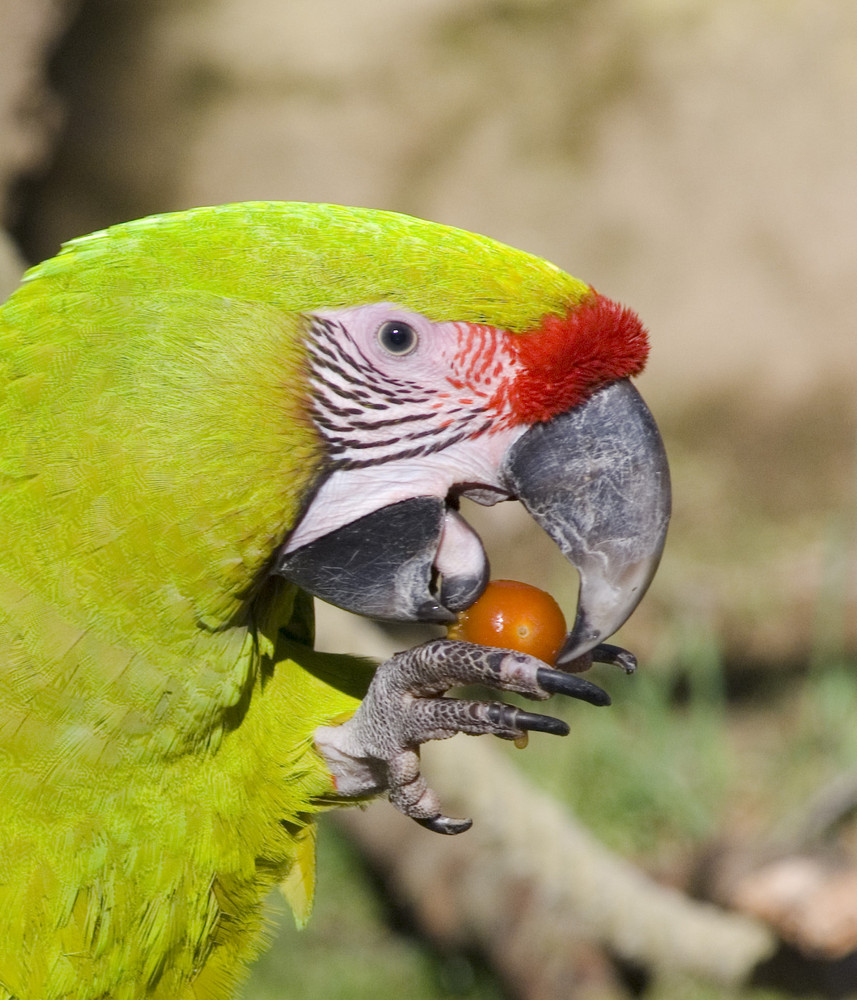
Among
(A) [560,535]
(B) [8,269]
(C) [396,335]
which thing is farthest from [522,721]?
(B) [8,269]

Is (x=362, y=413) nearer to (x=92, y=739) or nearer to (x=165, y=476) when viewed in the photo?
(x=165, y=476)

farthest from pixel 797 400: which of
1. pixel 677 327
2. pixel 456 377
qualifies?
pixel 456 377

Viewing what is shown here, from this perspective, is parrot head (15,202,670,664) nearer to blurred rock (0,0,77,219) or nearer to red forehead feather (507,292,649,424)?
red forehead feather (507,292,649,424)

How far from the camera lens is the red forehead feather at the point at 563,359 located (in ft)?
4.50

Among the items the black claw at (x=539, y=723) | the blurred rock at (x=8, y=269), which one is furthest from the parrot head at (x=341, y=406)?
the blurred rock at (x=8, y=269)

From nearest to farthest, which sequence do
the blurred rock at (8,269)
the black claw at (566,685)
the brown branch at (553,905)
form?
the black claw at (566,685)
the blurred rock at (8,269)
the brown branch at (553,905)

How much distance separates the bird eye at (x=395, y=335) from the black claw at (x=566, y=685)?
44cm

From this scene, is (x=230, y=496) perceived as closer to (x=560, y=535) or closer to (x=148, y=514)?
(x=148, y=514)

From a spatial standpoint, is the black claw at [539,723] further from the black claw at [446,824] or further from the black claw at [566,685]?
the black claw at [446,824]

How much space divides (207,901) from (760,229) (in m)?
4.12

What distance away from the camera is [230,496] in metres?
1.31

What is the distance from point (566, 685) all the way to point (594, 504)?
0.24 metres

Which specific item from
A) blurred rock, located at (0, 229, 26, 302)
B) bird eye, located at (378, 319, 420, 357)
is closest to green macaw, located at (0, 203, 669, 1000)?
bird eye, located at (378, 319, 420, 357)

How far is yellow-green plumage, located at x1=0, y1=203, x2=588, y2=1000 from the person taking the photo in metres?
1.31
